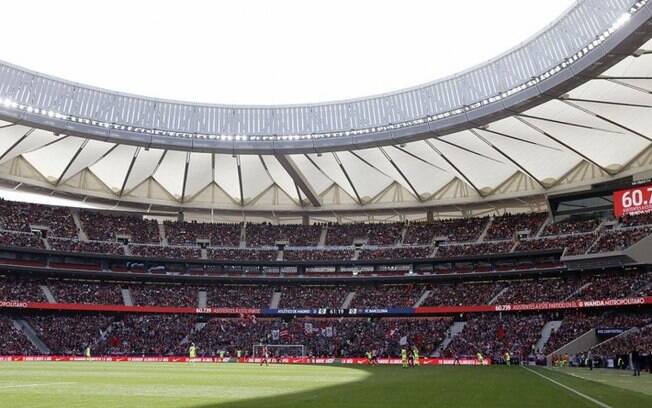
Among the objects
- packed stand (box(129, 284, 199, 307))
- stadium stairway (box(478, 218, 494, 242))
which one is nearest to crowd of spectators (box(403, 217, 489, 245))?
stadium stairway (box(478, 218, 494, 242))

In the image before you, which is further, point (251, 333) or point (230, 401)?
point (251, 333)

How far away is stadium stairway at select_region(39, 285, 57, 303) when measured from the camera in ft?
196

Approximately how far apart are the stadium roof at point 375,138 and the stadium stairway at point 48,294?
9286mm

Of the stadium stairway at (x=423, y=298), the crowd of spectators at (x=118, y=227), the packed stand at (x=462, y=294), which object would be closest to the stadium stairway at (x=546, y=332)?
the packed stand at (x=462, y=294)

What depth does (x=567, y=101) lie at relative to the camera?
43.9m

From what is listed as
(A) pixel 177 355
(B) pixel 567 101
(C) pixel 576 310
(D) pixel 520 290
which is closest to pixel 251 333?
(A) pixel 177 355

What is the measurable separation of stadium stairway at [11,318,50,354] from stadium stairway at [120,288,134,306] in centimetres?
890

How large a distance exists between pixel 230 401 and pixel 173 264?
55.3m

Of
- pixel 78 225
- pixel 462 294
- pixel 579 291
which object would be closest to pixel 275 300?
pixel 462 294

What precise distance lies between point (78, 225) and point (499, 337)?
43.9m

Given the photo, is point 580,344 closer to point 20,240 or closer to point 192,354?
point 192,354

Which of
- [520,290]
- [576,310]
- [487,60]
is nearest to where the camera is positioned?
[487,60]

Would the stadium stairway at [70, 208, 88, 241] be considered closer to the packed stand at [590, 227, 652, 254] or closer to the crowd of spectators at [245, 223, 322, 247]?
the crowd of spectators at [245, 223, 322, 247]

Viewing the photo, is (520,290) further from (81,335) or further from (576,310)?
(81,335)
